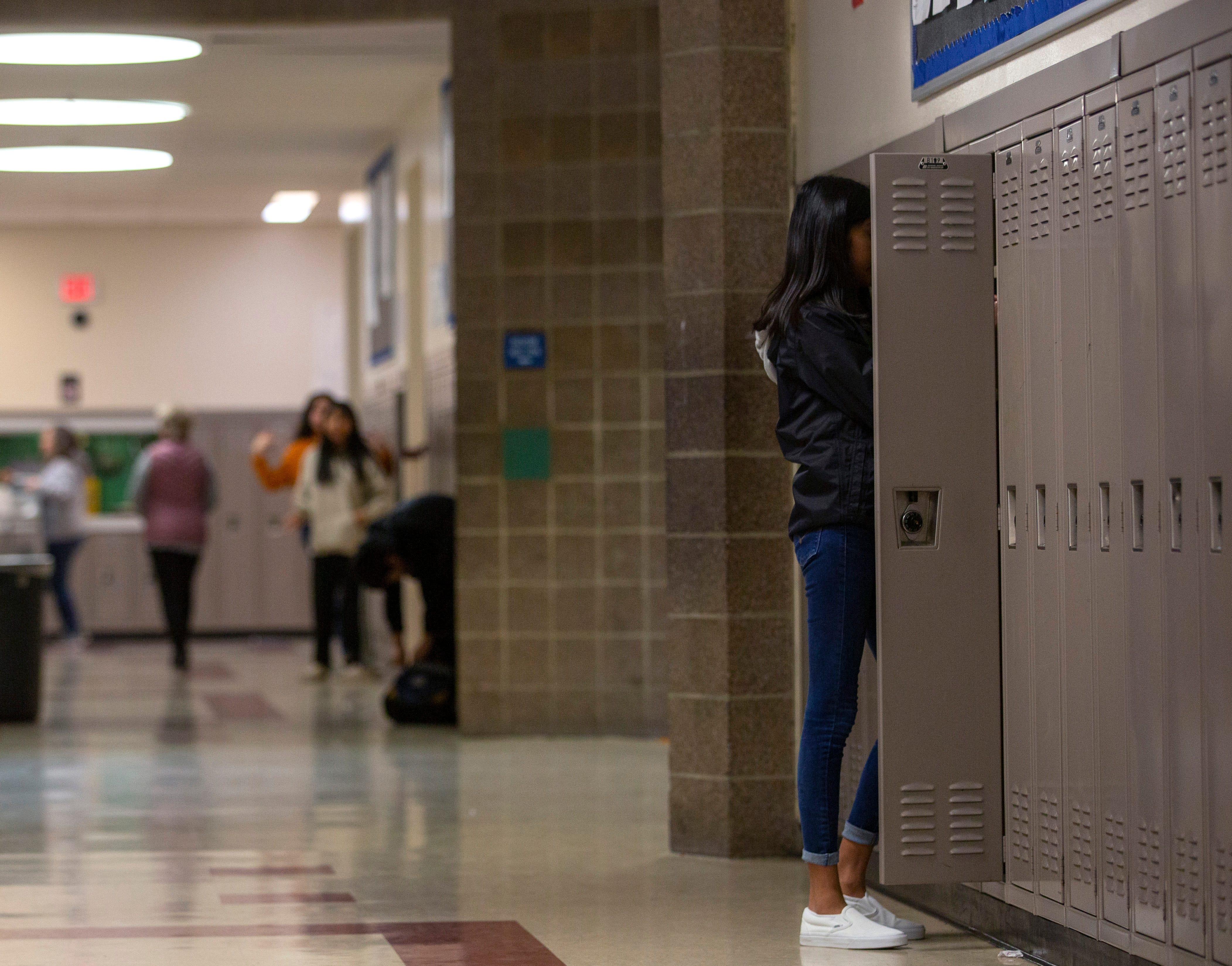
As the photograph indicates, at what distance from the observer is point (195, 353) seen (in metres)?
16.7

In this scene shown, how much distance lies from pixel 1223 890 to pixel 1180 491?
692 mm

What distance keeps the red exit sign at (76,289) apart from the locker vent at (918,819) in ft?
45.1

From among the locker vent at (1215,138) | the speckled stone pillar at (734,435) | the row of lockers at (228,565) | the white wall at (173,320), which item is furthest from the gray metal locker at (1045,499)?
the white wall at (173,320)

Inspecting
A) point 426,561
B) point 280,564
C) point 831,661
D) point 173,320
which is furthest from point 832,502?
point 173,320

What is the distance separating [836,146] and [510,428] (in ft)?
12.0

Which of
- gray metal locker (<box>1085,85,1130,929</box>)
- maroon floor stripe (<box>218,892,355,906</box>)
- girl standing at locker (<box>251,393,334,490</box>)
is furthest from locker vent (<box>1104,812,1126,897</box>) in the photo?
girl standing at locker (<box>251,393,334,490</box>)

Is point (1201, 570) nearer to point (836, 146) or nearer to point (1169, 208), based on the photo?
point (1169, 208)

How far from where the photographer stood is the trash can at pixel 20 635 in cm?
913

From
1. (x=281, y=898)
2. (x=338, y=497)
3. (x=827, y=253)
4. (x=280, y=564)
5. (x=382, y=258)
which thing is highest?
(x=382, y=258)

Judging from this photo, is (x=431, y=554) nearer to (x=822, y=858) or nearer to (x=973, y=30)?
(x=822, y=858)

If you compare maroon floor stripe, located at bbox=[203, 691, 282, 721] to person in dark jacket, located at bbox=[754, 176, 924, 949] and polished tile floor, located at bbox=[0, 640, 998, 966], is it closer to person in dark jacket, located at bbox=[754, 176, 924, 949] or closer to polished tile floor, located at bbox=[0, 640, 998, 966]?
polished tile floor, located at bbox=[0, 640, 998, 966]

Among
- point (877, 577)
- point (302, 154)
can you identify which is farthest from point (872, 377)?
point (302, 154)

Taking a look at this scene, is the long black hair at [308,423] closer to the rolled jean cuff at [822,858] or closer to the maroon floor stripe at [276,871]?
the maroon floor stripe at [276,871]

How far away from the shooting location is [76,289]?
16.5m
